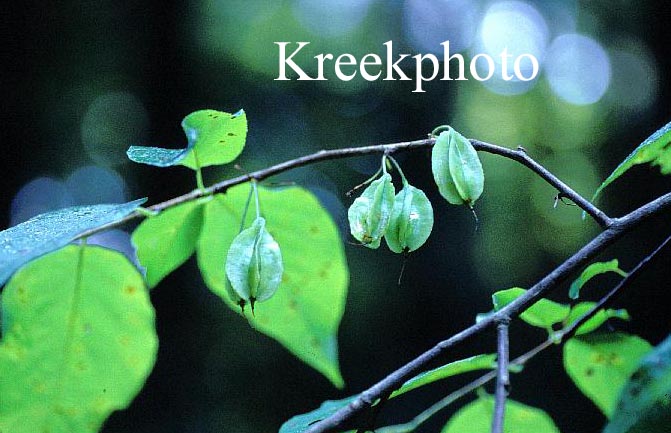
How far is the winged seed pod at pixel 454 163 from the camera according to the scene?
448 mm

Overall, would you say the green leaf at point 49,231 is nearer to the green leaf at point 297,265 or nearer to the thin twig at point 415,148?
the thin twig at point 415,148

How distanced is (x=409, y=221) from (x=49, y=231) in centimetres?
25

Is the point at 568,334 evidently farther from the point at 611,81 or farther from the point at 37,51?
the point at 611,81

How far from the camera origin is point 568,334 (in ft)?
1.70

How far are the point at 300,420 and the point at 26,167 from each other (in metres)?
4.42

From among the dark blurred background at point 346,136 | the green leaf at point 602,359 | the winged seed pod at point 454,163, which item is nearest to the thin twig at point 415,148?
the winged seed pod at point 454,163

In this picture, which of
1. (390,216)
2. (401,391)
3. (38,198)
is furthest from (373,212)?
(38,198)

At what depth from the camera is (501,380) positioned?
284mm

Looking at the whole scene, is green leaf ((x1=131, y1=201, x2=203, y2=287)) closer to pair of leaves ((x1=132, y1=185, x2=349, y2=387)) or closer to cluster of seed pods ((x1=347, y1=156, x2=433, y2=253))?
pair of leaves ((x1=132, y1=185, x2=349, y2=387))

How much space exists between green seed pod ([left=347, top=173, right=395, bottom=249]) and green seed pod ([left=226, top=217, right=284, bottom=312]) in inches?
2.6

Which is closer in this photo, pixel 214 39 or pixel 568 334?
pixel 568 334

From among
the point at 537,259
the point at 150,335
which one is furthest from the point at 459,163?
the point at 537,259

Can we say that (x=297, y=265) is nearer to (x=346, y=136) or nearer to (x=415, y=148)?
(x=415, y=148)

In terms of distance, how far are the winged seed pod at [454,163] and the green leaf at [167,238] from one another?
20cm
